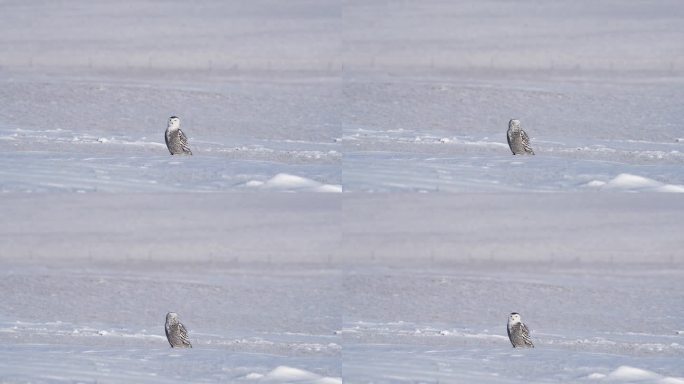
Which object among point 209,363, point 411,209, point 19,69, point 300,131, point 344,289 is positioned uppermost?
point 19,69

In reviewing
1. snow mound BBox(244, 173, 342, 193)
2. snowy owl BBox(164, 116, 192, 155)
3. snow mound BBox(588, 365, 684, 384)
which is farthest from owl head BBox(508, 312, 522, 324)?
snowy owl BBox(164, 116, 192, 155)

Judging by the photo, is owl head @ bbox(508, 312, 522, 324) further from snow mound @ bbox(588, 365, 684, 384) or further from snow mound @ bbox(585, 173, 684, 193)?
snow mound @ bbox(585, 173, 684, 193)

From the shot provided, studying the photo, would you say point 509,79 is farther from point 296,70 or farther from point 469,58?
point 296,70

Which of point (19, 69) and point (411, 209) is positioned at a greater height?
point (19, 69)

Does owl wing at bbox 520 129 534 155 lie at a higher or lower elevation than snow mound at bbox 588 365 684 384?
higher

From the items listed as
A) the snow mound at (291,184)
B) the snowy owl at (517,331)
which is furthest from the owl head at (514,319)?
the snow mound at (291,184)

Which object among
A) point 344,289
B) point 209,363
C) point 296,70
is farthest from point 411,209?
point 209,363
